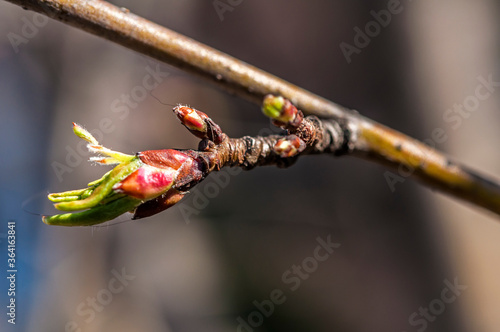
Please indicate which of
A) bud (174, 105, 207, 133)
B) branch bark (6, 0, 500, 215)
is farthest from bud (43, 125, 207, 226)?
branch bark (6, 0, 500, 215)

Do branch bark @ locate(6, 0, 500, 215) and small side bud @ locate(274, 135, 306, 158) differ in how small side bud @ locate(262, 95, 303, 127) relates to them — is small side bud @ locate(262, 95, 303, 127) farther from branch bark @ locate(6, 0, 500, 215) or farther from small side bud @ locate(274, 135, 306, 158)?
branch bark @ locate(6, 0, 500, 215)

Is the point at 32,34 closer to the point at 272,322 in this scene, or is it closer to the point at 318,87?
the point at 318,87

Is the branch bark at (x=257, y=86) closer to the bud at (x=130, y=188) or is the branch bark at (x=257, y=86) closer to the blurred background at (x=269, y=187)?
the bud at (x=130, y=188)

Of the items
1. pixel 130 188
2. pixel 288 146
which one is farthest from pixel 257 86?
pixel 130 188

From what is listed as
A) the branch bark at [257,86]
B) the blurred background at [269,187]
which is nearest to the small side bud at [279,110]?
the branch bark at [257,86]

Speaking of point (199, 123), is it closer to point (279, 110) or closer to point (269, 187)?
point (279, 110)

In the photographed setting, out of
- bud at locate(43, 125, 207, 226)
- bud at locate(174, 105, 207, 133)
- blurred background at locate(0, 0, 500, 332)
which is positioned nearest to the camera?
bud at locate(43, 125, 207, 226)
